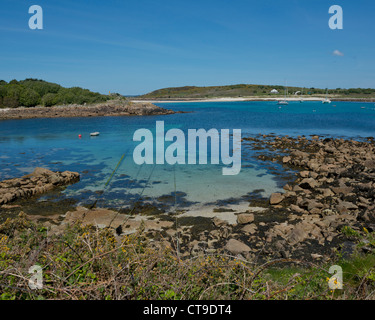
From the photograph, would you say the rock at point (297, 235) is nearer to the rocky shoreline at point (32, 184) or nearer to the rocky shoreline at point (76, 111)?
the rocky shoreline at point (32, 184)

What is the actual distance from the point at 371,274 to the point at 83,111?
85.3m

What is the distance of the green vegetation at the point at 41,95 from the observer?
86.0 m

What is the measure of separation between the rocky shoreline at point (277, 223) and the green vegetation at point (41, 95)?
81.1 m

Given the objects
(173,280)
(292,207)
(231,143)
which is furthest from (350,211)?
(231,143)

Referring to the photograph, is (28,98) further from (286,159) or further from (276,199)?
(276,199)

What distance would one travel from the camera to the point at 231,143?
3606 centimetres

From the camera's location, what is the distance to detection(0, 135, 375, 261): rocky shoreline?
400 inches

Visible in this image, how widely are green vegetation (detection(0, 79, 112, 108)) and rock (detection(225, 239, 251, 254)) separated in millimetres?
93090

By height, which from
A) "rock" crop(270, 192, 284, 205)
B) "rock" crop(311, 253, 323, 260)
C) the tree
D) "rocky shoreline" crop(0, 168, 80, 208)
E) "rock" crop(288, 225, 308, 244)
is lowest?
"rock" crop(311, 253, 323, 260)

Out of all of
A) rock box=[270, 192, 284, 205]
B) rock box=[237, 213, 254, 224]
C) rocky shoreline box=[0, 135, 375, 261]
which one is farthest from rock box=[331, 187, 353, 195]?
rock box=[237, 213, 254, 224]

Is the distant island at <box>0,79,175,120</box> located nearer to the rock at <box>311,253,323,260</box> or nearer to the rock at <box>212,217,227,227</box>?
the rock at <box>212,217,227,227</box>

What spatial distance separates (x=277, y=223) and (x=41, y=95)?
10238 centimetres

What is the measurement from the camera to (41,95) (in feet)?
318
